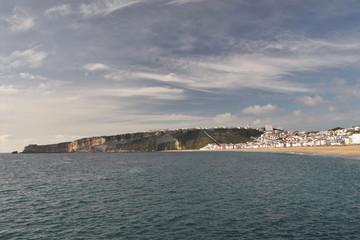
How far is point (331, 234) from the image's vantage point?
25.1m

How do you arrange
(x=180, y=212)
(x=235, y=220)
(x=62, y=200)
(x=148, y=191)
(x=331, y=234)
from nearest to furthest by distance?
1. (x=331, y=234)
2. (x=235, y=220)
3. (x=180, y=212)
4. (x=62, y=200)
5. (x=148, y=191)

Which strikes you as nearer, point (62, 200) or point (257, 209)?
point (257, 209)

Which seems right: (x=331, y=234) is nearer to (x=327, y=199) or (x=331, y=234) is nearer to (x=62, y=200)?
(x=327, y=199)

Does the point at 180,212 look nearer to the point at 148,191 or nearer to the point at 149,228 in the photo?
the point at 149,228

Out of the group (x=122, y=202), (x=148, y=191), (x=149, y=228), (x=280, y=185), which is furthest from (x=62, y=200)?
(x=280, y=185)

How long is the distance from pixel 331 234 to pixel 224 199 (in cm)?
1898

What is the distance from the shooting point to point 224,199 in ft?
137

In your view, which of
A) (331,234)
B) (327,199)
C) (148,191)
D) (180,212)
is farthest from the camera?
(148,191)

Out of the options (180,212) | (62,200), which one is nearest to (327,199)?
(180,212)

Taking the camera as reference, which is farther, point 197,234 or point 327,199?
point 327,199

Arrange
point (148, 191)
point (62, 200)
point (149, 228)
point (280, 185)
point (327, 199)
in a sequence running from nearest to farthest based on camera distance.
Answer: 1. point (149, 228)
2. point (327, 199)
3. point (62, 200)
4. point (148, 191)
5. point (280, 185)

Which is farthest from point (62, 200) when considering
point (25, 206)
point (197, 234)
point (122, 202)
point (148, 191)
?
point (197, 234)

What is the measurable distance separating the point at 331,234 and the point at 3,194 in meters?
65.6

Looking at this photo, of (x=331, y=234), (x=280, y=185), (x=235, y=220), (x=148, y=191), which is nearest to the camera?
(x=331, y=234)
